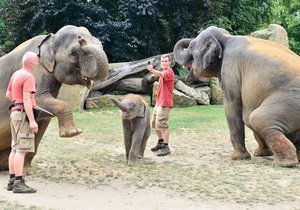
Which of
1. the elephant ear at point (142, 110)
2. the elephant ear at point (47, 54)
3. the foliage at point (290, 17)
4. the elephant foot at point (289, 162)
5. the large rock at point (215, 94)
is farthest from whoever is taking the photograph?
the foliage at point (290, 17)

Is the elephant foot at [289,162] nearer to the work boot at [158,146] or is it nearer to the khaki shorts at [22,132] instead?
the work boot at [158,146]

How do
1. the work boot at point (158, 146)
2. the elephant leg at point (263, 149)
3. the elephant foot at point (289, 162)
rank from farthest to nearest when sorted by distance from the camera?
the work boot at point (158, 146), the elephant leg at point (263, 149), the elephant foot at point (289, 162)

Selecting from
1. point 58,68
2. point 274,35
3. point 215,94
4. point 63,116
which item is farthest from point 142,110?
point 274,35

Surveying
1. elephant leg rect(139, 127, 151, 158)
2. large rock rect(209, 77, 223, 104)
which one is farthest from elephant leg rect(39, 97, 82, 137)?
large rock rect(209, 77, 223, 104)

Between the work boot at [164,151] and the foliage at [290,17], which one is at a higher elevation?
the foliage at [290,17]

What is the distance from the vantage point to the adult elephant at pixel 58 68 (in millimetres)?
7406

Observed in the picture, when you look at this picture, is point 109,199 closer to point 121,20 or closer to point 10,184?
point 10,184

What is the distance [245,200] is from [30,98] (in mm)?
2937

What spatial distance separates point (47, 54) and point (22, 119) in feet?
4.55

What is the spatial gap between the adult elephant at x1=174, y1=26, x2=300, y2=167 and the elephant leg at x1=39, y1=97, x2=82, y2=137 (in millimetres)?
3003

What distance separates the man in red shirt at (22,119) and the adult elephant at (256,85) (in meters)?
3.67

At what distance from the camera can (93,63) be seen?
7.43 meters

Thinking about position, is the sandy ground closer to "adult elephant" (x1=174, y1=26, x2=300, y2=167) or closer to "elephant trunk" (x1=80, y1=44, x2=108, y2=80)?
"elephant trunk" (x1=80, y1=44, x2=108, y2=80)

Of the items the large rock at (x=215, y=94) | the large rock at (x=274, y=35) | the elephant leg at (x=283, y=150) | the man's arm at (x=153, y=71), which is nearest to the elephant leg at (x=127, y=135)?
the man's arm at (x=153, y=71)
